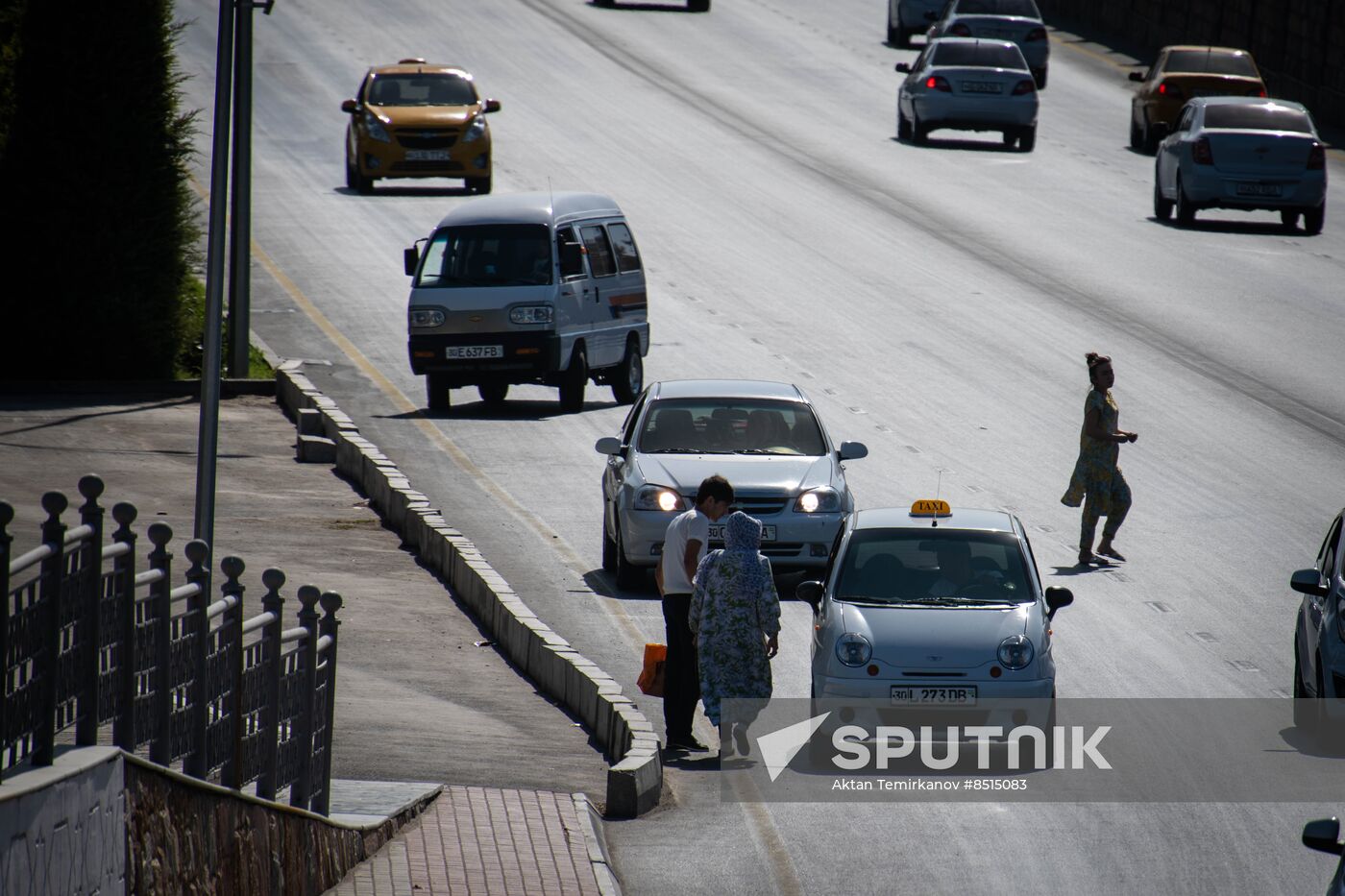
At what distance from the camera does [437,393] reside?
25125 millimetres

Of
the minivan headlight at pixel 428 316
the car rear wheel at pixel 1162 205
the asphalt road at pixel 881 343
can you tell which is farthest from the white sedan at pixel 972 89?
the minivan headlight at pixel 428 316

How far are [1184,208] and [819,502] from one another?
2060 centimetres

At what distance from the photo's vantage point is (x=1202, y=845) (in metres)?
10.6

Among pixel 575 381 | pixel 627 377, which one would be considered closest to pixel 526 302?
pixel 575 381

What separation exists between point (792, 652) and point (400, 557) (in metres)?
4.33

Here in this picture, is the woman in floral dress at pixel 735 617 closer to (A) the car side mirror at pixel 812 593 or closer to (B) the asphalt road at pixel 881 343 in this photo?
(B) the asphalt road at pixel 881 343

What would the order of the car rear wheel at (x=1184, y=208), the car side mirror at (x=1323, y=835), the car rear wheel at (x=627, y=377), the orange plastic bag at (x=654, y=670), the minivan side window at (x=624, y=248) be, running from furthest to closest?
the car rear wheel at (x=1184, y=208) → the minivan side window at (x=624, y=248) → the car rear wheel at (x=627, y=377) → the orange plastic bag at (x=654, y=670) → the car side mirror at (x=1323, y=835)

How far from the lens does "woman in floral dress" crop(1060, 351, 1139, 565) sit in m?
17.8

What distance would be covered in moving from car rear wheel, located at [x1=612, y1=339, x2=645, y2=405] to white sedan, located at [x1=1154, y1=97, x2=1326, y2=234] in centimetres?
1268

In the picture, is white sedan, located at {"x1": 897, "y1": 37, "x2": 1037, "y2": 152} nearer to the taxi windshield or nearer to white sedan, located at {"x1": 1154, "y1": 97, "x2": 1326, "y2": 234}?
white sedan, located at {"x1": 1154, "y1": 97, "x2": 1326, "y2": 234}

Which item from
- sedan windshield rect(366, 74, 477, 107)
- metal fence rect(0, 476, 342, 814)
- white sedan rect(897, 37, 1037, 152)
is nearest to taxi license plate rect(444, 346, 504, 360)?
sedan windshield rect(366, 74, 477, 107)

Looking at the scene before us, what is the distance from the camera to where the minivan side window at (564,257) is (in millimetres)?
24891

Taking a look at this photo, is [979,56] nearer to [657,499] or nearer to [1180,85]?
[1180,85]

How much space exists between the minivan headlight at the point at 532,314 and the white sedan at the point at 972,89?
1905 centimetres
